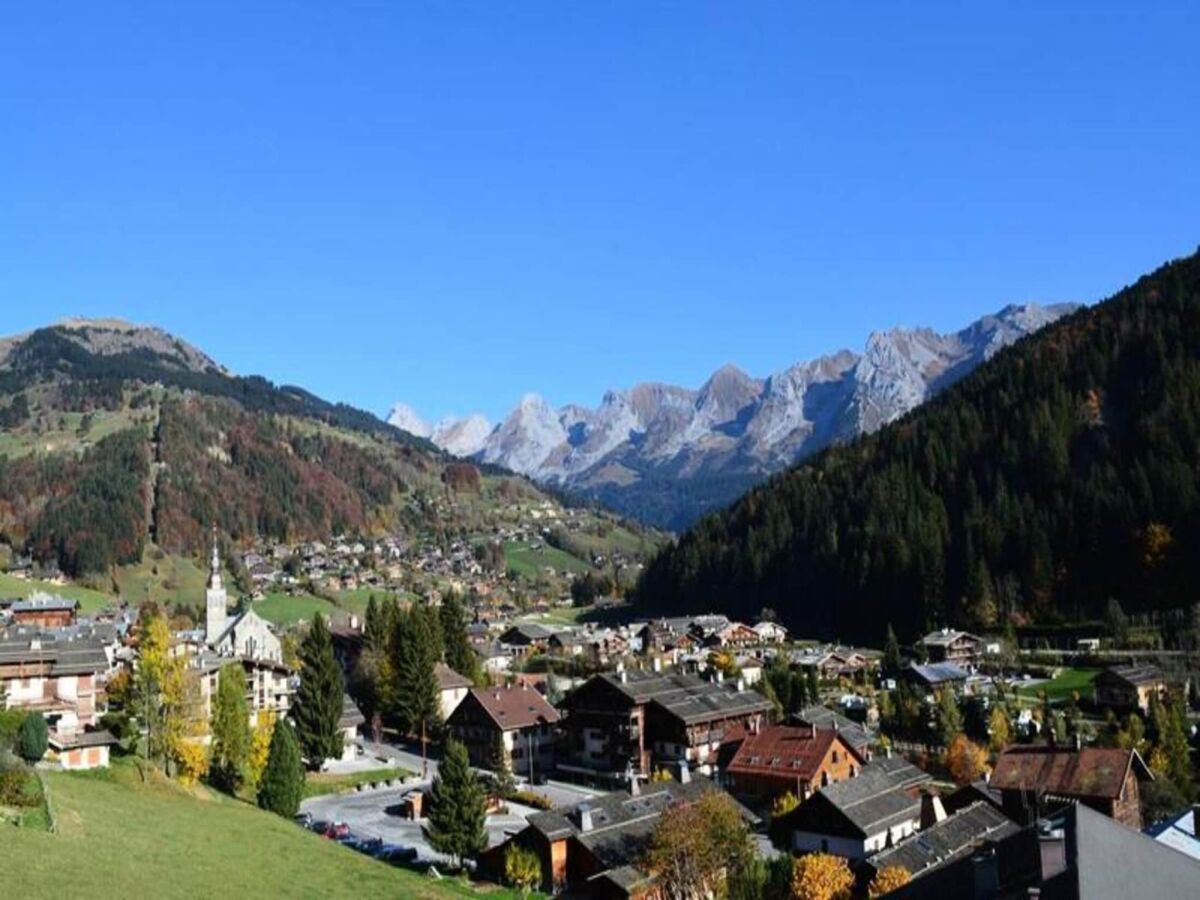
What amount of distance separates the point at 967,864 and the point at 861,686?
253ft

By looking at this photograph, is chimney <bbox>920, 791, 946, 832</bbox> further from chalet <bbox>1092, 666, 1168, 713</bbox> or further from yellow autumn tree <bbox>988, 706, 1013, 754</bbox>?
chalet <bbox>1092, 666, 1168, 713</bbox>

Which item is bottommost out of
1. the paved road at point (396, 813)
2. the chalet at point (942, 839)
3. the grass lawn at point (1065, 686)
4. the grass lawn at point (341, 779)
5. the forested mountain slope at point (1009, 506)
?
the paved road at point (396, 813)

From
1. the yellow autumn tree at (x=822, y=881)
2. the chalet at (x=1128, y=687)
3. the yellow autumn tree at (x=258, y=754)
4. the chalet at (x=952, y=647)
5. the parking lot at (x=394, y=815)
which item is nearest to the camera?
the yellow autumn tree at (x=822, y=881)

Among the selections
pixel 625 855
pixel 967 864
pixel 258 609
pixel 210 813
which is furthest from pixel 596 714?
pixel 258 609

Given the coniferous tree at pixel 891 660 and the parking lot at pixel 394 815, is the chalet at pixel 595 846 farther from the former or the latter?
the coniferous tree at pixel 891 660

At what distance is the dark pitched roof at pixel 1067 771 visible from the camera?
5325cm

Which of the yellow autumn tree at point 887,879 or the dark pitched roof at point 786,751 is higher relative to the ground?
the dark pitched roof at point 786,751

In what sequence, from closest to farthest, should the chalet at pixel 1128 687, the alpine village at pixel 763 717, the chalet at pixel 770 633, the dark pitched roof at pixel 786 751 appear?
the alpine village at pixel 763 717, the dark pitched roof at pixel 786 751, the chalet at pixel 1128 687, the chalet at pixel 770 633

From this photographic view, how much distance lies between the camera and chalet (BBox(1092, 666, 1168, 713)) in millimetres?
79250

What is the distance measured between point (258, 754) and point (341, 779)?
11.8 m

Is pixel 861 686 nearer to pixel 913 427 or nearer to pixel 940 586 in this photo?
pixel 940 586

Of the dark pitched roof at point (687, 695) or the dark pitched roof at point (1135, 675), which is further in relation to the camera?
the dark pitched roof at point (1135, 675)

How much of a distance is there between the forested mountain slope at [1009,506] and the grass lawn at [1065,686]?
90.4ft

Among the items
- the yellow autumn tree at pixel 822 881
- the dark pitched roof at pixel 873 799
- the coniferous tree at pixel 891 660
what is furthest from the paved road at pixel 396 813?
the coniferous tree at pixel 891 660
